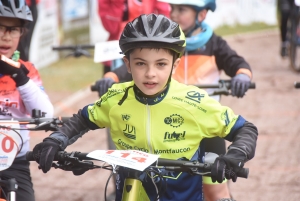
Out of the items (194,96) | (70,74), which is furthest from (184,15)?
(70,74)

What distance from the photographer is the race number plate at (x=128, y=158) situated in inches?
137

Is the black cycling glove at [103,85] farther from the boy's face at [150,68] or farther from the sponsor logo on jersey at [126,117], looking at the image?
the boy's face at [150,68]

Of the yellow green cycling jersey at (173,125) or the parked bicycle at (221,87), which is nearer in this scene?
the yellow green cycling jersey at (173,125)

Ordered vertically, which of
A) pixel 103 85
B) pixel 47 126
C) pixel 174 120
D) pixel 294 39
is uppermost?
pixel 174 120

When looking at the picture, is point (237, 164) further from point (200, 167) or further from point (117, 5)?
point (117, 5)

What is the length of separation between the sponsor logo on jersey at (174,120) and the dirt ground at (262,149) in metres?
3.33

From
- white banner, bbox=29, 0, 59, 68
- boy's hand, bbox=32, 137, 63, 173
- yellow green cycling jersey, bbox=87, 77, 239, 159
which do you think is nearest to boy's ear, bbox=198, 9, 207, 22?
yellow green cycling jersey, bbox=87, 77, 239, 159

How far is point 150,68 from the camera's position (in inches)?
154

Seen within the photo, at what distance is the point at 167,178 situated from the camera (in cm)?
406

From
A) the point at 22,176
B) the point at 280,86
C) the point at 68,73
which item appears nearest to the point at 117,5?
the point at 22,176

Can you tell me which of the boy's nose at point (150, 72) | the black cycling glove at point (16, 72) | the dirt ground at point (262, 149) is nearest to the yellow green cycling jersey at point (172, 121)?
the boy's nose at point (150, 72)

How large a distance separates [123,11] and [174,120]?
12.7 feet

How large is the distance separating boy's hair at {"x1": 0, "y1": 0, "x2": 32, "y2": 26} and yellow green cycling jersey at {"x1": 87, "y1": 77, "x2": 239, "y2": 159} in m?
1.14

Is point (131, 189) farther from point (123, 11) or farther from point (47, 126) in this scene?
point (123, 11)
